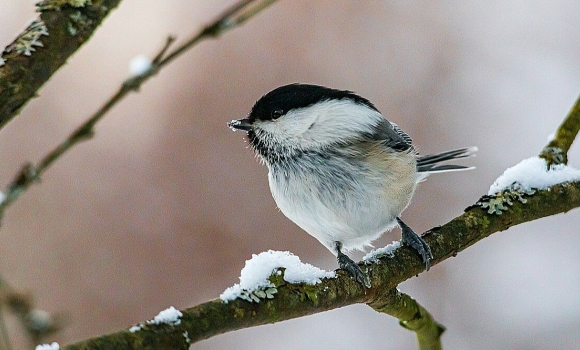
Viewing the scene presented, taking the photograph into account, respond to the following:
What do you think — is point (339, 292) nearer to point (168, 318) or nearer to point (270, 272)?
point (270, 272)

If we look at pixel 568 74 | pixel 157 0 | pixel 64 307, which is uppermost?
pixel 157 0

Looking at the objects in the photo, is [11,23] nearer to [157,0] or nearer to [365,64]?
[157,0]

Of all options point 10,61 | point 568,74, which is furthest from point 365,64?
point 10,61

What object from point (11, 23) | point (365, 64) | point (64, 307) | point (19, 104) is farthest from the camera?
point (365, 64)

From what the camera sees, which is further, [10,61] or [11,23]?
[11,23]

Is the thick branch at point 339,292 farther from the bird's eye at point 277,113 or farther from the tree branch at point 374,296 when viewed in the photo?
the bird's eye at point 277,113


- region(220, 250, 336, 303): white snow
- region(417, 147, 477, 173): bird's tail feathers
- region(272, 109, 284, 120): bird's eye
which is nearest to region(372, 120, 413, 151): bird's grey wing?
region(417, 147, 477, 173): bird's tail feathers

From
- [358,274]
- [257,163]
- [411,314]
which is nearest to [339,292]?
[358,274]
